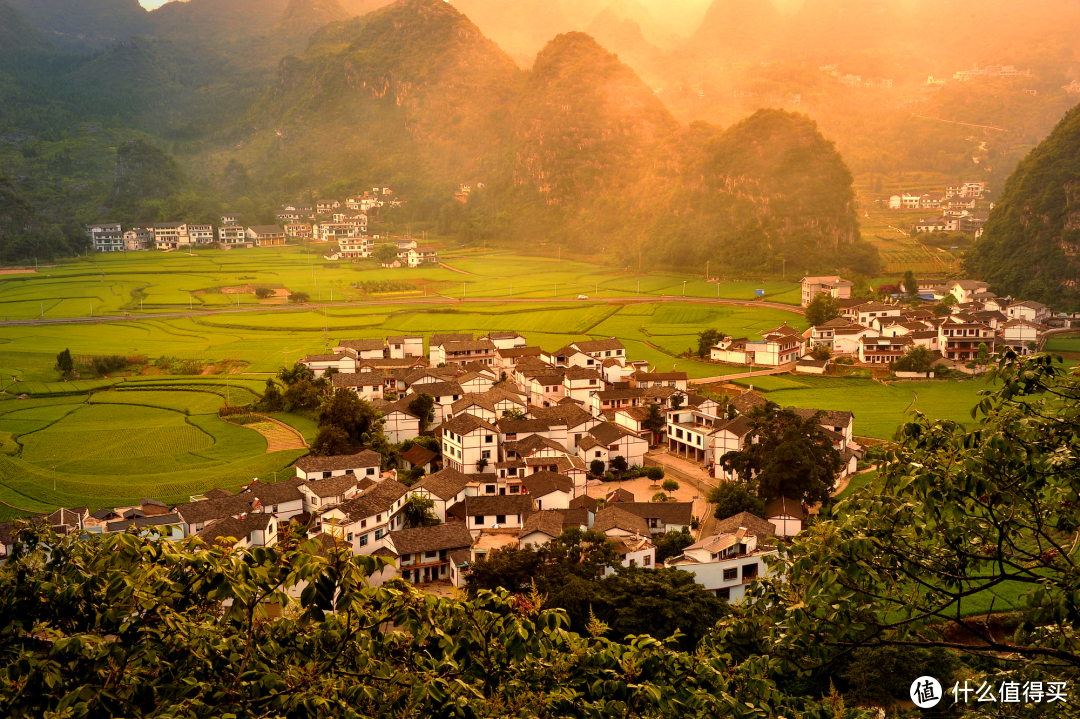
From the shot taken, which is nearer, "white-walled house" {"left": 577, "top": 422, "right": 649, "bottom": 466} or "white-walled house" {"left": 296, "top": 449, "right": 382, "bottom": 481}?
"white-walled house" {"left": 296, "top": 449, "right": 382, "bottom": 481}

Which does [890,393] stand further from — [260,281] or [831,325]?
[260,281]

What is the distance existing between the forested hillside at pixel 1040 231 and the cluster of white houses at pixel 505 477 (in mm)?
30670

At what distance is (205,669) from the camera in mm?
3619

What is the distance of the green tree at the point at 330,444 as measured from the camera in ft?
65.2

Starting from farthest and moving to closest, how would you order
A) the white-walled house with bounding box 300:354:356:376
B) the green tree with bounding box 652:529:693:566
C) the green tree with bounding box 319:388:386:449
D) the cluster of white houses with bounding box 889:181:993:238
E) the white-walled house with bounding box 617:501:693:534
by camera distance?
the cluster of white houses with bounding box 889:181:993:238, the white-walled house with bounding box 300:354:356:376, the green tree with bounding box 319:388:386:449, the white-walled house with bounding box 617:501:693:534, the green tree with bounding box 652:529:693:566

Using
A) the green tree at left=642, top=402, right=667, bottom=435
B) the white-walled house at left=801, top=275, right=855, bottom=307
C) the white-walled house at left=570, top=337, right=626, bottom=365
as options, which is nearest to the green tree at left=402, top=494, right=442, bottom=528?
the green tree at left=642, top=402, right=667, bottom=435

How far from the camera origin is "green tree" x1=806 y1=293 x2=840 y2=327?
37125mm

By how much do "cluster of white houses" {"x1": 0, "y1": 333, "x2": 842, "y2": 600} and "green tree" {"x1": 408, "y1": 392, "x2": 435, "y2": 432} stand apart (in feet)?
0.30

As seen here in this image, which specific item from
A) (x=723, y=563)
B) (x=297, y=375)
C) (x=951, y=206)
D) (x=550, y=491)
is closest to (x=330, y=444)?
(x=550, y=491)

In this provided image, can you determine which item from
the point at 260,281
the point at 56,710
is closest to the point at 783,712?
the point at 56,710

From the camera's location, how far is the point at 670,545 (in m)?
14.6

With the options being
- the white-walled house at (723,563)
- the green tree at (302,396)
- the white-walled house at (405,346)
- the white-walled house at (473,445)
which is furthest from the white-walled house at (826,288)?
the white-walled house at (723,563)

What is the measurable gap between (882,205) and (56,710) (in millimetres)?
81943

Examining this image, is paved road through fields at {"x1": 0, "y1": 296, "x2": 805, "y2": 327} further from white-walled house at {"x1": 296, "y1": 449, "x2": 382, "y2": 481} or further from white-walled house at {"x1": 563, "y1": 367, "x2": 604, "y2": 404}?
white-walled house at {"x1": 296, "y1": 449, "x2": 382, "y2": 481}
